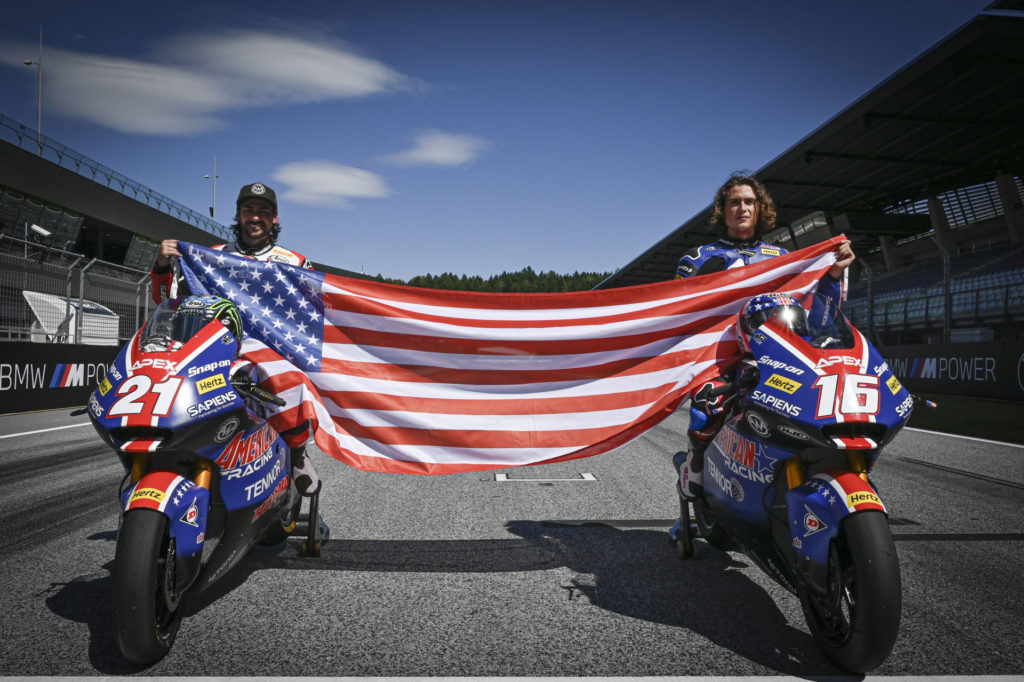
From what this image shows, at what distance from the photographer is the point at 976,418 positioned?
34.1 ft

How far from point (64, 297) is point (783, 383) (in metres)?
13.7

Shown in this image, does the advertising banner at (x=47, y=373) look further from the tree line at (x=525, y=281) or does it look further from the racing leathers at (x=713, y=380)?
the tree line at (x=525, y=281)

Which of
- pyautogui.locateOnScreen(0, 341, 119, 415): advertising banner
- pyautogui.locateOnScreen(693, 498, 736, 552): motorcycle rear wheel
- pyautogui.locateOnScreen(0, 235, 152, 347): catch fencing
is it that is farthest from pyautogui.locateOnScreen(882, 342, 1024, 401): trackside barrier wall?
pyautogui.locateOnScreen(0, 235, 152, 347): catch fencing

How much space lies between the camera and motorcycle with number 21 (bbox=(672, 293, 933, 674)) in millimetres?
2236

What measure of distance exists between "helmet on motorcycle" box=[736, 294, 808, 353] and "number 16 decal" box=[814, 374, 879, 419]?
14.4 inches

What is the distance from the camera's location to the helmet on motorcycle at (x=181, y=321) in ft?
8.81

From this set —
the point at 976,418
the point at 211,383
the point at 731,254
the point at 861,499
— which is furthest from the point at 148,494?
the point at 976,418

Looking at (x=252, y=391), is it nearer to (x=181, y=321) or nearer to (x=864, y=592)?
(x=181, y=321)

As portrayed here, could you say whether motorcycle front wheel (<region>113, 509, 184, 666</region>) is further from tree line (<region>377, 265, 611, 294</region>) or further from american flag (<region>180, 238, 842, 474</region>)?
tree line (<region>377, 265, 611, 294</region>)

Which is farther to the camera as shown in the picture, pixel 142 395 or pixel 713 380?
pixel 713 380

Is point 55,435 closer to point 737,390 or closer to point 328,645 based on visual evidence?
point 328,645

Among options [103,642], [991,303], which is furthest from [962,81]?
[103,642]

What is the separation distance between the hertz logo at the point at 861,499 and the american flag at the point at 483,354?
58.5 inches

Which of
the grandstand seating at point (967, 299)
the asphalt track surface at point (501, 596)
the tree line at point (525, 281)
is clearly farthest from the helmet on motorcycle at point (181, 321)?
the tree line at point (525, 281)
